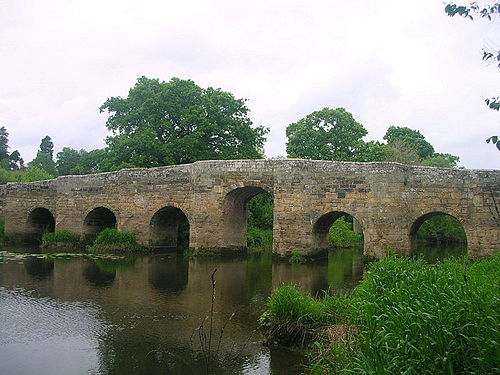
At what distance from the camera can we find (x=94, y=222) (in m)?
20.0

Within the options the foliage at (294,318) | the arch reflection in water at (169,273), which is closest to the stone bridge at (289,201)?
the arch reflection in water at (169,273)

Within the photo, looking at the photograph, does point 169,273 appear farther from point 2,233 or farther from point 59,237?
point 2,233

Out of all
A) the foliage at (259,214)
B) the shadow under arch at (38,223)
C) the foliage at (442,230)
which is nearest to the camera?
the shadow under arch at (38,223)

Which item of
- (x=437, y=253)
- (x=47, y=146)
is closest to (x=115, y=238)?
(x=437, y=253)

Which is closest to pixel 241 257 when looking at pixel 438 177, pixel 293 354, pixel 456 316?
pixel 438 177

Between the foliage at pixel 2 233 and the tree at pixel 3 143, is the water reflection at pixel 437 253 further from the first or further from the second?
the tree at pixel 3 143

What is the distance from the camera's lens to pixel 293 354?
5.75 meters

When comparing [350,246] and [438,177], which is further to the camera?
[350,246]

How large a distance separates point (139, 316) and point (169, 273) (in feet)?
15.8

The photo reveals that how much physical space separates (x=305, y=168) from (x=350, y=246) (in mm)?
9301

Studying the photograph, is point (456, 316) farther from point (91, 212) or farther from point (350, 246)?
point (350, 246)

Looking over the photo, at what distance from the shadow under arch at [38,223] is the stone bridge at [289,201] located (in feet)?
8.05

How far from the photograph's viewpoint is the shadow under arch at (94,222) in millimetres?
19516

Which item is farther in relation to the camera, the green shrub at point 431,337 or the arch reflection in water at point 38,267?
the arch reflection in water at point 38,267
